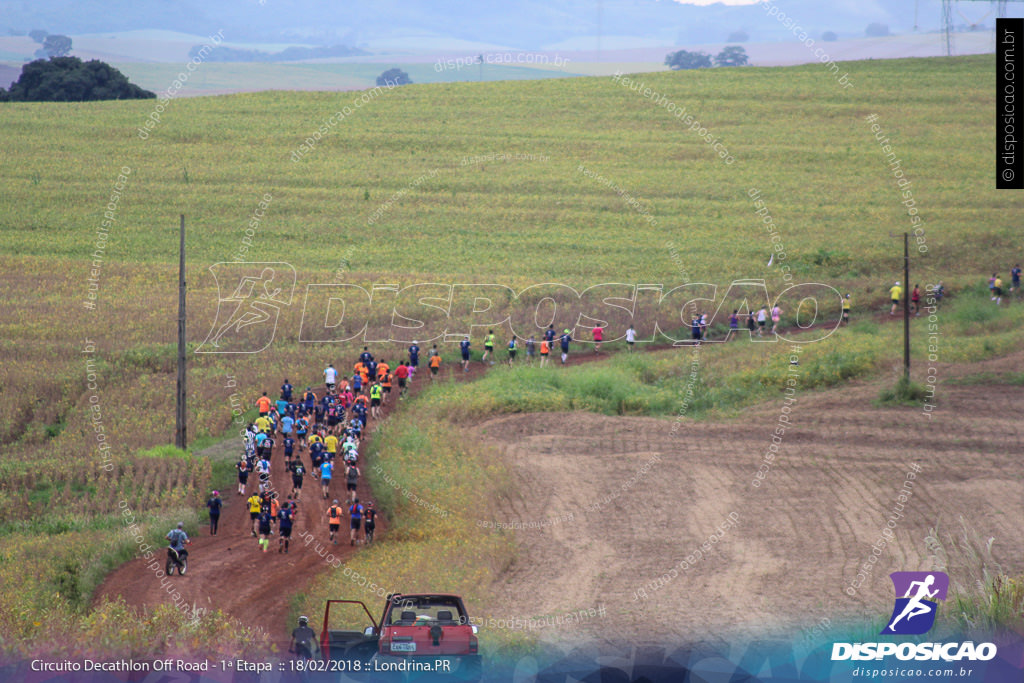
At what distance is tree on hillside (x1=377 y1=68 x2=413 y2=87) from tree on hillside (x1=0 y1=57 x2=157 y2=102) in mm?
29343

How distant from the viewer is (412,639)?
11859 mm

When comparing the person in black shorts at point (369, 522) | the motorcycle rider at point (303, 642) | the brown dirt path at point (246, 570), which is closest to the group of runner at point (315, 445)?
the person in black shorts at point (369, 522)

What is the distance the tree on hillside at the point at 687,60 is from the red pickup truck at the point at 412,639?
120942mm

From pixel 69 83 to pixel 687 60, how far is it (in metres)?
74.4

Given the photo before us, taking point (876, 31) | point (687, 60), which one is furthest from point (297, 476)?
point (876, 31)

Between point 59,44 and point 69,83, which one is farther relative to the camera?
point 59,44

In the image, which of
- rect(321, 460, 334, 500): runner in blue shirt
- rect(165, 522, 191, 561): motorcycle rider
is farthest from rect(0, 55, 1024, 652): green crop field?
rect(321, 460, 334, 500): runner in blue shirt

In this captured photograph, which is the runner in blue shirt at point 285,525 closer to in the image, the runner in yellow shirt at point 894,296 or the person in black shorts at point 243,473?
the person in black shorts at point 243,473

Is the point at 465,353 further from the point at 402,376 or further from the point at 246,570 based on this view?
the point at 246,570

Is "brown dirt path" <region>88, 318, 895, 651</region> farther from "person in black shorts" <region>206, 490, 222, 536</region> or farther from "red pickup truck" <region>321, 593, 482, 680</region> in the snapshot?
"red pickup truck" <region>321, 593, 482, 680</region>

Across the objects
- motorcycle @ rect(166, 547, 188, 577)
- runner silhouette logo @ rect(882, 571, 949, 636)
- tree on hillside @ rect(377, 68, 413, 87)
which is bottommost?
motorcycle @ rect(166, 547, 188, 577)

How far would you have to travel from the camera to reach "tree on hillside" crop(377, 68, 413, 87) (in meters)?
113

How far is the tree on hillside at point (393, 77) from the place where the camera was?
113m

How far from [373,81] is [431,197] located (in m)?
57.5
